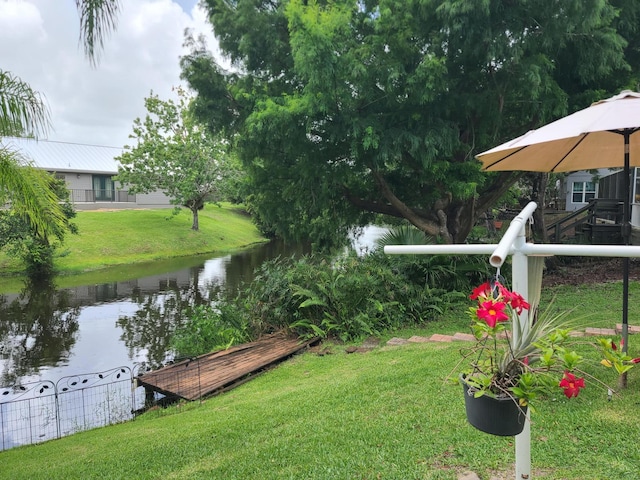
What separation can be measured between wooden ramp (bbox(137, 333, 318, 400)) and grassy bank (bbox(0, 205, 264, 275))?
13825 millimetres

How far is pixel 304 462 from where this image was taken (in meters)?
2.99

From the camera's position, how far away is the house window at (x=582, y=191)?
824 inches

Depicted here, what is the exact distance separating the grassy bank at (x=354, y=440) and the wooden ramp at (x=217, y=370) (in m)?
0.88

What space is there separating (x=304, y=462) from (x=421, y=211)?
8.55m

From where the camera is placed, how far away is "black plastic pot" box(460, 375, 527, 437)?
5.58ft

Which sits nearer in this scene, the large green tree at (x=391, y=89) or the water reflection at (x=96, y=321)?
the large green tree at (x=391, y=89)

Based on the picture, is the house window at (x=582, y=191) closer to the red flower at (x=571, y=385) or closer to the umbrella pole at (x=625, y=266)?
the umbrella pole at (x=625, y=266)

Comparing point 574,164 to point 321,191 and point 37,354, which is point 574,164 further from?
point 37,354

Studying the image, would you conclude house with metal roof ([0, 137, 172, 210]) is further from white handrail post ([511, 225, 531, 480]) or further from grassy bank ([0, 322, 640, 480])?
white handrail post ([511, 225, 531, 480])

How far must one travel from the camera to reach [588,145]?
12.8 ft

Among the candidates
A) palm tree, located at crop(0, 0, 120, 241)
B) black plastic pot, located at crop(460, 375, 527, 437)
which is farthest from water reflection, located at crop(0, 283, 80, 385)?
black plastic pot, located at crop(460, 375, 527, 437)

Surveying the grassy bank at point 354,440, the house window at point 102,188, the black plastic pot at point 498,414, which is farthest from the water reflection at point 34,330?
the house window at point 102,188

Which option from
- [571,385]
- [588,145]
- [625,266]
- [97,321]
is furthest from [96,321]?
[571,385]

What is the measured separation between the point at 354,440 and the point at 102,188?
33829mm
